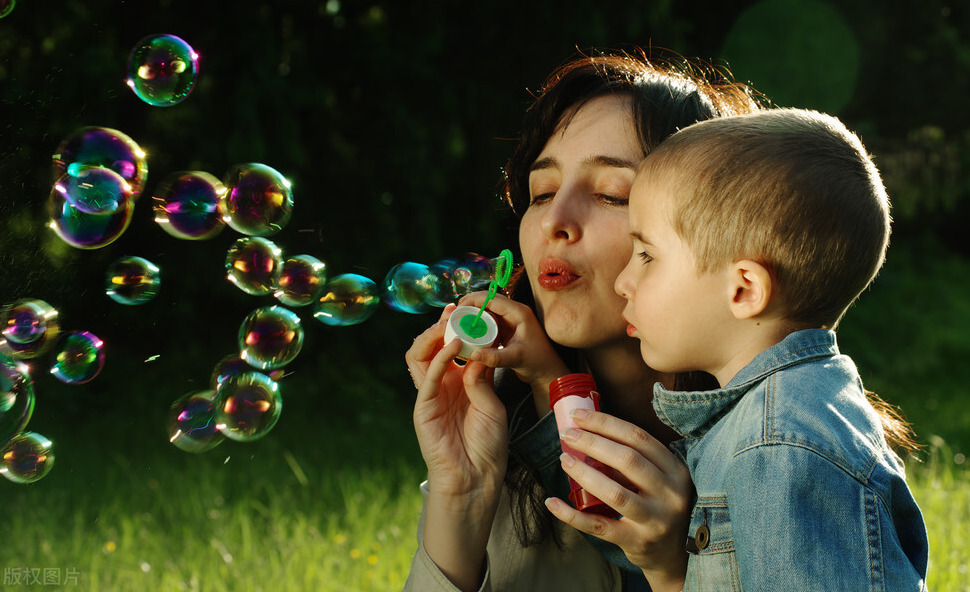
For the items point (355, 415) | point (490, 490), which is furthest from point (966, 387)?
point (490, 490)

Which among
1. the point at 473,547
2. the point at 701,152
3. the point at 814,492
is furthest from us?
the point at 473,547

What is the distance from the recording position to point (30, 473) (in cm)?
232

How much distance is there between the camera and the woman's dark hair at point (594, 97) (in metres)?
1.83

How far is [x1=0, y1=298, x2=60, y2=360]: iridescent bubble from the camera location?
241 centimetres

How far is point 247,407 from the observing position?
224cm

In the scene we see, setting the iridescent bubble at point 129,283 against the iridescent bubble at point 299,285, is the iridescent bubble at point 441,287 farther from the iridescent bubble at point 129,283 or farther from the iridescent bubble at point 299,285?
the iridescent bubble at point 129,283

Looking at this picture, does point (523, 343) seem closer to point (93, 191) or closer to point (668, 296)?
point (668, 296)

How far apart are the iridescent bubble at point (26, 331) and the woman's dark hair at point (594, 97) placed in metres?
1.32

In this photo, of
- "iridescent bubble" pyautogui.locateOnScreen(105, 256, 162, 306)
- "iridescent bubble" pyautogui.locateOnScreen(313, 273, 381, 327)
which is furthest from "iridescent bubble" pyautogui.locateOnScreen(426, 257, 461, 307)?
"iridescent bubble" pyautogui.locateOnScreen(105, 256, 162, 306)

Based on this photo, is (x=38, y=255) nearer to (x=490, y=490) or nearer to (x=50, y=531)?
(x=50, y=531)

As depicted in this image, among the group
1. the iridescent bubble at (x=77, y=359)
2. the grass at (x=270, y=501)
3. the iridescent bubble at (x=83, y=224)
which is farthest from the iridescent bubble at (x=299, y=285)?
the grass at (x=270, y=501)

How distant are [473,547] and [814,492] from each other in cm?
75

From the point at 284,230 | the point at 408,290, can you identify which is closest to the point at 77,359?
the point at 408,290

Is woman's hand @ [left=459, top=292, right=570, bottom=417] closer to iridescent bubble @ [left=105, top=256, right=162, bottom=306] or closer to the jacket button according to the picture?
the jacket button
